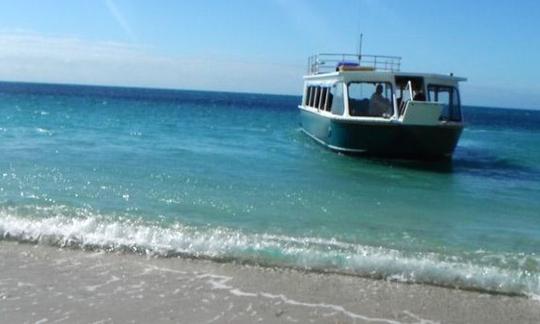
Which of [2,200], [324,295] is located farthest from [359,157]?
[324,295]

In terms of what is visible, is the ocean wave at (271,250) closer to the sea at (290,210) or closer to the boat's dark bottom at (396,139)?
the sea at (290,210)

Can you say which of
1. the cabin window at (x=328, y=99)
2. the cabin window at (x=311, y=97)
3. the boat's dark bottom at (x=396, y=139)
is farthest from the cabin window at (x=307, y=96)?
the boat's dark bottom at (x=396, y=139)

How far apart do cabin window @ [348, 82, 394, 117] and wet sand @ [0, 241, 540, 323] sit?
13.1m

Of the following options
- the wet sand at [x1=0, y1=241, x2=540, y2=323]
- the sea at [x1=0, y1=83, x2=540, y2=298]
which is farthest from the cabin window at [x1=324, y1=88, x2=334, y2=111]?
the wet sand at [x1=0, y1=241, x2=540, y2=323]

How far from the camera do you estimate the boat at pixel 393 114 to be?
18.8m

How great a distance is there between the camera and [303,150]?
2344cm

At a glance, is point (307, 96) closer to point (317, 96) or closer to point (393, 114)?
point (317, 96)

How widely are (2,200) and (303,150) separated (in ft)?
44.6

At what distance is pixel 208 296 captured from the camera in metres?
6.75

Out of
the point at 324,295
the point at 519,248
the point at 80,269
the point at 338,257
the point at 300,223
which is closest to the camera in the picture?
the point at 324,295

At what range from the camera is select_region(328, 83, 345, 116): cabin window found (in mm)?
20730

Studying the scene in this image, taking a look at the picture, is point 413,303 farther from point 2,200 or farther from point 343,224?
point 2,200

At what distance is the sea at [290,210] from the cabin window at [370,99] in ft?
5.00

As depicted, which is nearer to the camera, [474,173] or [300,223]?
[300,223]
